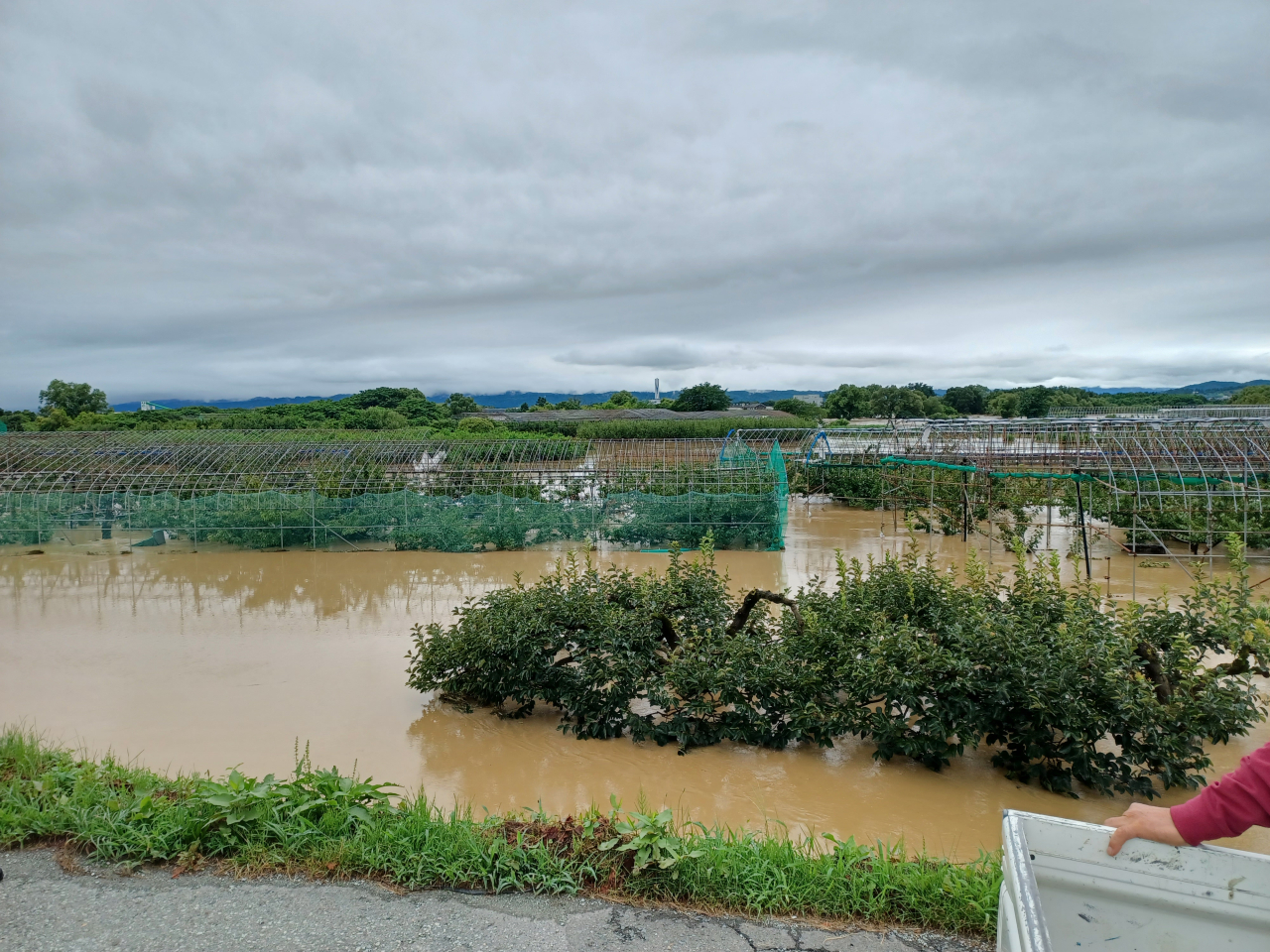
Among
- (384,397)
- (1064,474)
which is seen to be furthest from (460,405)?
(1064,474)

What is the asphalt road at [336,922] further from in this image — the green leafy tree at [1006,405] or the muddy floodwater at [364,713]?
the green leafy tree at [1006,405]

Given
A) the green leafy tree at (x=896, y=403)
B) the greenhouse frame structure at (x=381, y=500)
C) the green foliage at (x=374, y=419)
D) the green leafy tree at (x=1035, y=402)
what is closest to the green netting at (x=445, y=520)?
the greenhouse frame structure at (x=381, y=500)

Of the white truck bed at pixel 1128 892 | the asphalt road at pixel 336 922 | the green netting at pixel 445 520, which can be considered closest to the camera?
the white truck bed at pixel 1128 892

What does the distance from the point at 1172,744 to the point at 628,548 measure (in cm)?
1226

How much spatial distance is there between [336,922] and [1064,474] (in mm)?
13452

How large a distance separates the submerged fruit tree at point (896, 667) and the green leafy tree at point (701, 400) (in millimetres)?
53766

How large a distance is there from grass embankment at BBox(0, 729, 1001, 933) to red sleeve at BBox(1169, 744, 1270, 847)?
5.85ft

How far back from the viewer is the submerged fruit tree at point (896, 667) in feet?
18.0

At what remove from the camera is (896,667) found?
5.96 m

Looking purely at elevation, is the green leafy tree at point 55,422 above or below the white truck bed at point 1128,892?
above

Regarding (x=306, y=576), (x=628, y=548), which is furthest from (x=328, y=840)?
(x=628, y=548)

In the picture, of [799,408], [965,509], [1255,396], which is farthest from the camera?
[799,408]

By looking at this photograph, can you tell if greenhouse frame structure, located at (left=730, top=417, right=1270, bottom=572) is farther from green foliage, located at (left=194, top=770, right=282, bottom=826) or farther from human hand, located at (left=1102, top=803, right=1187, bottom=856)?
human hand, located at (left=1102, top=803, right=1187, bottom=856)

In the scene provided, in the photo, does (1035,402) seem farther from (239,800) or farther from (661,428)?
(239,800)
